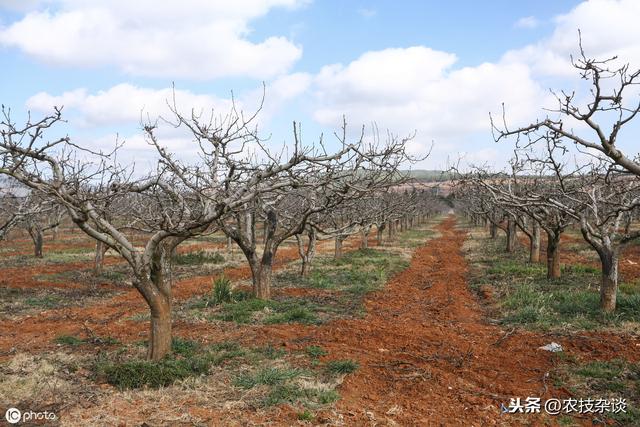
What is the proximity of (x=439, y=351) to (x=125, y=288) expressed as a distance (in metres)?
12.5

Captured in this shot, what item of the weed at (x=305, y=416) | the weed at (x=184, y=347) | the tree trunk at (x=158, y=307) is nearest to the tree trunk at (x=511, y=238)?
the weed at (x=184, y=347)

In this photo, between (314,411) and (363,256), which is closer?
(314,411)

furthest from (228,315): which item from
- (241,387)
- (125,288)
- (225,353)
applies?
(125,288)

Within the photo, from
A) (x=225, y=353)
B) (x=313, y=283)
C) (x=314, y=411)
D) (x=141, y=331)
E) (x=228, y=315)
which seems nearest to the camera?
(x=314, y=411)

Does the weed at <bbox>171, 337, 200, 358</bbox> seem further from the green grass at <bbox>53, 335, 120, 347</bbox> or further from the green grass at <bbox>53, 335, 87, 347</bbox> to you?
the green grass at <bbox>53, 335, 87, 347</bbox>

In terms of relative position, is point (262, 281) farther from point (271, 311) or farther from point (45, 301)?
point (45, 301)

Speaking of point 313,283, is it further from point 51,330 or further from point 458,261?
point 458,261

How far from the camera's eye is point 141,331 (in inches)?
392

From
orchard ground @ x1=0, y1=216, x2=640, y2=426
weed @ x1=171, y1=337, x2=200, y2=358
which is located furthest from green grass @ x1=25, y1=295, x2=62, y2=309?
weed @ x1=171, y1=337, x2=200, y2=358

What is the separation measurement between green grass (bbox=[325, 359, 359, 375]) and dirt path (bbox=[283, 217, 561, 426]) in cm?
13

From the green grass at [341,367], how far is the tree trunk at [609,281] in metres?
6.62

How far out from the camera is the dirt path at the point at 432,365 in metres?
5.87

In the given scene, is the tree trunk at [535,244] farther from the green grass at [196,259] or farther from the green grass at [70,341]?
the green grass at [70,341]

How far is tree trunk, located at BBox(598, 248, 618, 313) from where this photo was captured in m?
10.5
